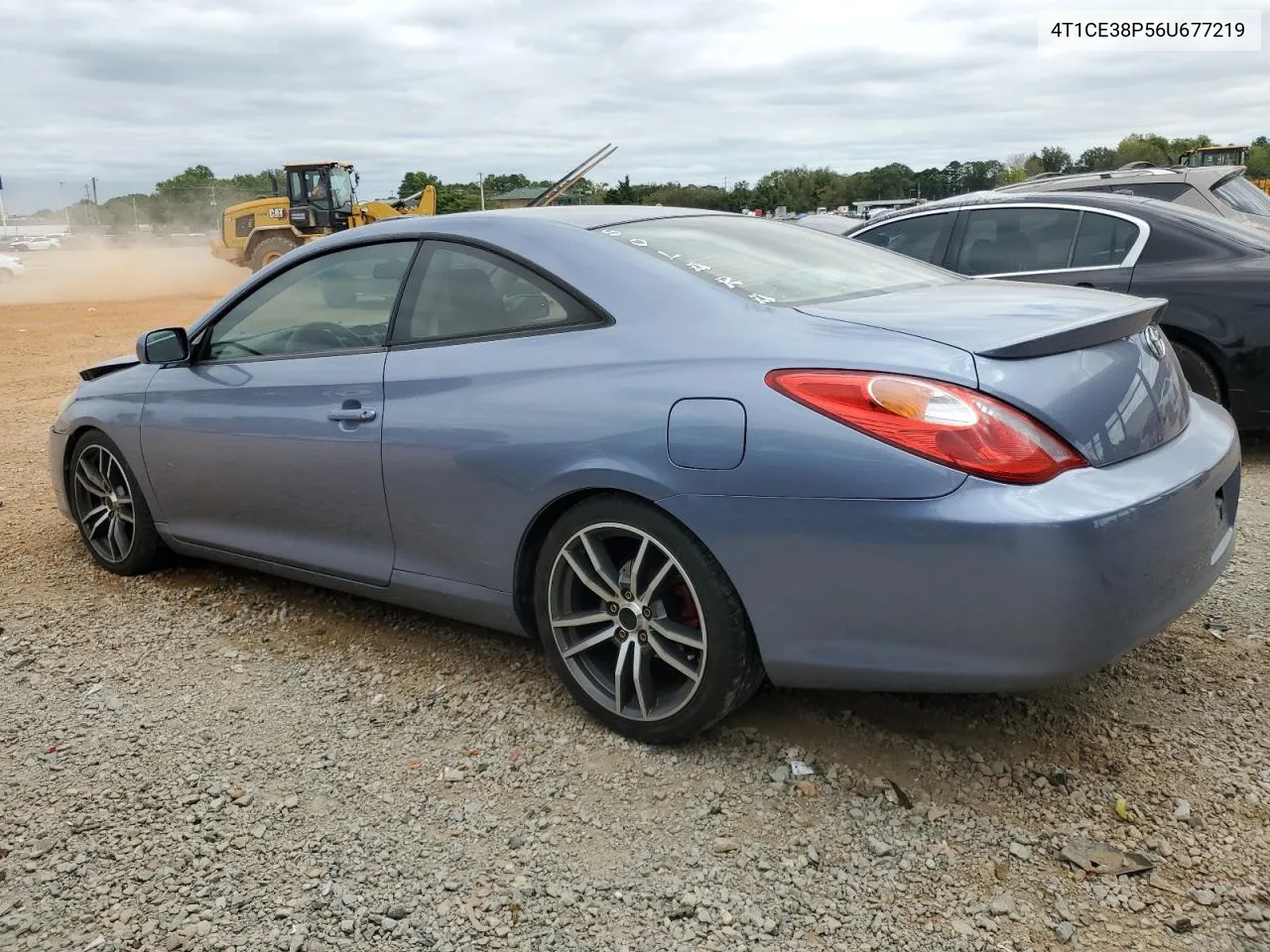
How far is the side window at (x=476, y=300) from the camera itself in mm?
3125

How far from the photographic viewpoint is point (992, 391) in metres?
2.40

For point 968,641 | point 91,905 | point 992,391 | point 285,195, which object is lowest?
point 91,905

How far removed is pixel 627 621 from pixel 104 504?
9.34 ft

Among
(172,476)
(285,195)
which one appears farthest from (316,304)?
(285,195)

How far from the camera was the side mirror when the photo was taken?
416 centimetres

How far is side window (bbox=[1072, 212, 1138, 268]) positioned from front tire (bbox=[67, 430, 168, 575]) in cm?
511

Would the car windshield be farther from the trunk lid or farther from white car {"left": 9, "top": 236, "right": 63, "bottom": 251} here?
white car {"left": 9, "top": 236, "right": 63, "bottom": 251}

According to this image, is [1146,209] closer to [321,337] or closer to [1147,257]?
[1147,257]

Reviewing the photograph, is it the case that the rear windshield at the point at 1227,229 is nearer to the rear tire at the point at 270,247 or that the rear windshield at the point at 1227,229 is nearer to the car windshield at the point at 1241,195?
the car windshield at the point at 1241,195

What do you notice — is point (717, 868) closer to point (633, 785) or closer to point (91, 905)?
point (633, 785)

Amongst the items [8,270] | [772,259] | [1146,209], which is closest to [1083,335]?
[772,259]

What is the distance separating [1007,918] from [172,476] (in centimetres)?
333

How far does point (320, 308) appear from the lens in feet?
12.6


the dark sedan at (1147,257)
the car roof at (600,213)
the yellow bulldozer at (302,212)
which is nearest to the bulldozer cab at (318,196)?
the yellow bulldozer at (302,212)
